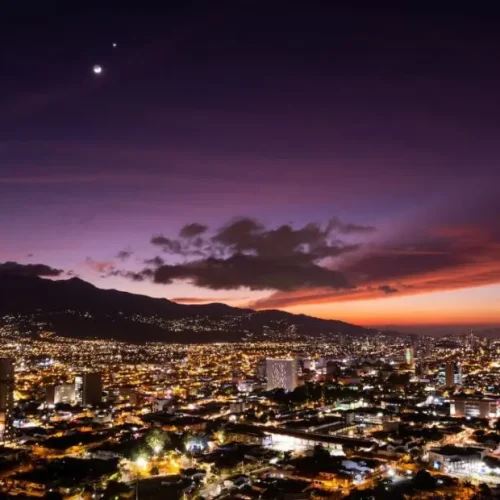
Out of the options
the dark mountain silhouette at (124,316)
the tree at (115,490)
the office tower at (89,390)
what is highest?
the dark mountain silhouette at (124,316)

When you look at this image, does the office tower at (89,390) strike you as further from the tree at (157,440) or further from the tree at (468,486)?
the tree at (468,486)

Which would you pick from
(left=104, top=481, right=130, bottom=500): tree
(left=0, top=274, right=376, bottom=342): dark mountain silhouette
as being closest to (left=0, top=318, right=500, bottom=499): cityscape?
(left=104, top=481, right=130, bottom=500): tree

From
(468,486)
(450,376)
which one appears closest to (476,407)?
(450,376)

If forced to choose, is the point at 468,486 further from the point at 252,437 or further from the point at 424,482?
the point at 252,437

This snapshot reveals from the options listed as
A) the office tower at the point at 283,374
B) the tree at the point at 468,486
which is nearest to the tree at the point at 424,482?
the tree at the point at 468,486

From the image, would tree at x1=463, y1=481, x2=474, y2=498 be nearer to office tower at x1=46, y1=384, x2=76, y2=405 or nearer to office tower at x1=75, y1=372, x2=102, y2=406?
office tower at x1=75, y1=372, x2=102, y2=406

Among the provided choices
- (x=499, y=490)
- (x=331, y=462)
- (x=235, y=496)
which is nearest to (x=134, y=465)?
(x=235, y=496)
